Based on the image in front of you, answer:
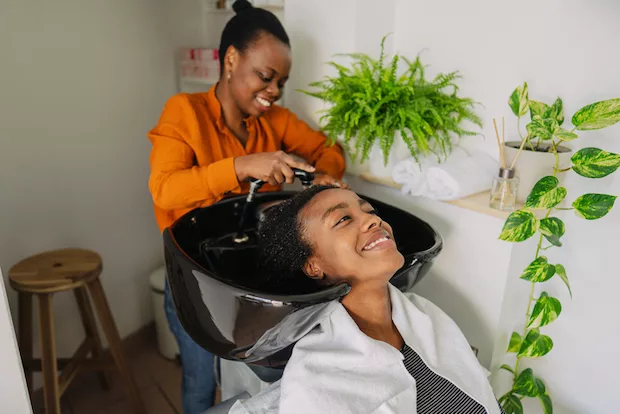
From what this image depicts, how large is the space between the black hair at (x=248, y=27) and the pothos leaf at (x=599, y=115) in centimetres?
75

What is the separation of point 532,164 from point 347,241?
1.75 feet

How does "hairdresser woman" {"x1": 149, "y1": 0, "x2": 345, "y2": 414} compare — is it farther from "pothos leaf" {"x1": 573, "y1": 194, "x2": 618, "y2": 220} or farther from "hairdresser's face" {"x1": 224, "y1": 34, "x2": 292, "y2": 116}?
"pothos leaf" {"x1": 573, "y1": 194, "x2": 618, "y2": 220}

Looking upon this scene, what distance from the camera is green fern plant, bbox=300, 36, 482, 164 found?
3.87ft

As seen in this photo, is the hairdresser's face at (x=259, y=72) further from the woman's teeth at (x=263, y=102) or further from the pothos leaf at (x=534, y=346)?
the pothos leaf at (x=534, y=346)

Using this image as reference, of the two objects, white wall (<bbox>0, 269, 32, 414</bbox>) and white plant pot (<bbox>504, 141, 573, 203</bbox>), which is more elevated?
white plant pot (<bbox>504, 141, 573, 203</bbox>)

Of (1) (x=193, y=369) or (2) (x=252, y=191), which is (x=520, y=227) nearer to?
(2) (x=252, y=191)

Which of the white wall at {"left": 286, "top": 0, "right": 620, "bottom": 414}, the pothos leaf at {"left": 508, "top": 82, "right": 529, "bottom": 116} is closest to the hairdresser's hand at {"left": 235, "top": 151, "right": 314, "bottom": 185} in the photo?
the white wall at {"left": 286, "top": 0, "right": 620, "bottom": 414}

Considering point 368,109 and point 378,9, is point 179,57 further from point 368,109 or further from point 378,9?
point 368,109

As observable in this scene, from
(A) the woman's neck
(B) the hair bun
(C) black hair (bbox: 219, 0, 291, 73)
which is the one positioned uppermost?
(B) the hair bun

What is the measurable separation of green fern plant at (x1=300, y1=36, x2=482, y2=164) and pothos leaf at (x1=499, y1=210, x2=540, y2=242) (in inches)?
11.7

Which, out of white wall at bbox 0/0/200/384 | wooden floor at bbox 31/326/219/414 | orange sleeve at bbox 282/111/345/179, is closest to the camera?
orange sleeve at bbox 282/111/345/179

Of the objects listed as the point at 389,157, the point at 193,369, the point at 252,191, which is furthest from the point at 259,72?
the point at 193,369

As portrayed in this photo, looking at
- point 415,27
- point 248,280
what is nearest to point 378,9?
point 415,27

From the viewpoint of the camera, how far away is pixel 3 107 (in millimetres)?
1485
